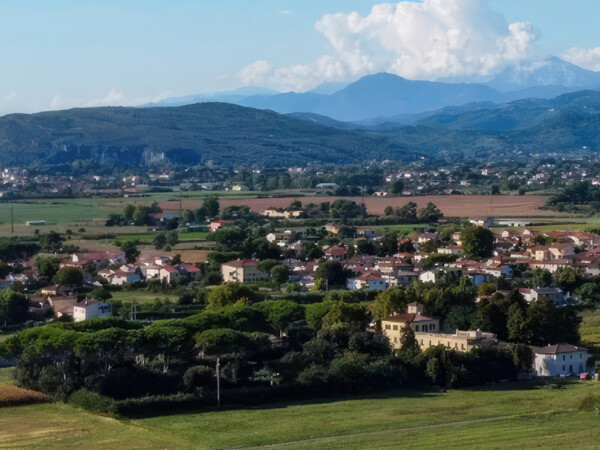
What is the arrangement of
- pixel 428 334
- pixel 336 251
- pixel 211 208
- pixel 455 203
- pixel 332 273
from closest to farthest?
1. pixel 428 334
2. pixel 332 273
3. pixel 336 251
4. pixel 211 208
5. pixel 455 203

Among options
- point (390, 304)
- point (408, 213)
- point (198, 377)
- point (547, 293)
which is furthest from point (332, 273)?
point (408, 213)

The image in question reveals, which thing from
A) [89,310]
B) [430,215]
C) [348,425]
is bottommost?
[348,425]

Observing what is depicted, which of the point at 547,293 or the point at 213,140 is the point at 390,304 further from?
the point at 213,140

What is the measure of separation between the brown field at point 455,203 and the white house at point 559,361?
119 ft

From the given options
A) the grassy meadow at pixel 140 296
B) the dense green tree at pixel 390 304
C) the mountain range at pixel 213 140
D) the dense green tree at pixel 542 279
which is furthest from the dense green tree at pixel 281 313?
the mountain range at pixel 213 140

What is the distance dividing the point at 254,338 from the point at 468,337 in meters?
4.81

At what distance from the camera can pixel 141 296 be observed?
3409 centimetres

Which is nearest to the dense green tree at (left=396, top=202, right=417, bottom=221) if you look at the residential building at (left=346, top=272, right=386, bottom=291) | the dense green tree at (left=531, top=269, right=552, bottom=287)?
the residential building at (left=346, top=272, right=386, bottom=291)

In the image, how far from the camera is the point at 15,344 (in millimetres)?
22641

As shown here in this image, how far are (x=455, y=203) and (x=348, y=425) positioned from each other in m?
50.9

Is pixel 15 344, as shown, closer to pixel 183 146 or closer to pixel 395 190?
pixel 395 190

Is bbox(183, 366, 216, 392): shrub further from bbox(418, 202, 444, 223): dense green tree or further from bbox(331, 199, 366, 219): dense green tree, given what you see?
bbox(331, 199, 366, 219): dense green tree

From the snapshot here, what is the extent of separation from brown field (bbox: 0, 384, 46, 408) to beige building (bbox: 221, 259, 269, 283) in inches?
643

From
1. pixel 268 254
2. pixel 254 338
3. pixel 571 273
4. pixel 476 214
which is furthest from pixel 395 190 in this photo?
pixel 254 338
